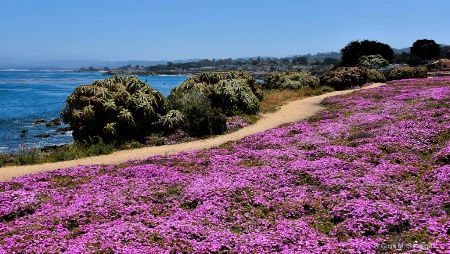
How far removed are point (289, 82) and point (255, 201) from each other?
3866cm

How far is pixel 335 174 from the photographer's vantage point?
455 inches

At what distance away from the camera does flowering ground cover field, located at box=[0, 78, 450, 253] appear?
25.4 feet

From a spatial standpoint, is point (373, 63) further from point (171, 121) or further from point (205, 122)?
point (171, 121)

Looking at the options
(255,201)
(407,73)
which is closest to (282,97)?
(407,73)

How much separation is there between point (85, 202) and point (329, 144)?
10089 millimetres

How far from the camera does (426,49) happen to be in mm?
117625

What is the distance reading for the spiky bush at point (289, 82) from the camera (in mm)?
46719

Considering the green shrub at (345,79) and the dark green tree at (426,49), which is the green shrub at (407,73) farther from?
the dark green tree at (426,49)

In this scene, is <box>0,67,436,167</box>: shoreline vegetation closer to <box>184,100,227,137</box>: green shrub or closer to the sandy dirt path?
<box>184,100,227,137</box>: green shrub

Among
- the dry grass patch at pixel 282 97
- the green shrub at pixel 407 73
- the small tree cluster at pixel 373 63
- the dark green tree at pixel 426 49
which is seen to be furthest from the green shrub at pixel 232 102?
the dark green tree at pixel 426 49

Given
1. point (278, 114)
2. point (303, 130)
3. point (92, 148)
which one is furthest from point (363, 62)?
point (92, 148)

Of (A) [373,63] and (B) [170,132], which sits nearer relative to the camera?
(B) [170,132]

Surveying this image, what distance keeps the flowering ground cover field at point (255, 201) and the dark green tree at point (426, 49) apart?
11741cm

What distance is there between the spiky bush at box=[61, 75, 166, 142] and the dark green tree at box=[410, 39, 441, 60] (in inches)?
4708
